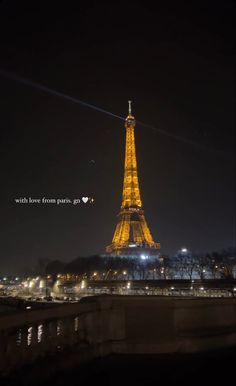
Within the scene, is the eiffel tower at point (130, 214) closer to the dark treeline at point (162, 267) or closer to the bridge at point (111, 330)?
the dark treeline at point (162, 267)

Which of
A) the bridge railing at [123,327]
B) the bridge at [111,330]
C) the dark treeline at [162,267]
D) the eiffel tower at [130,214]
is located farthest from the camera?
the eiffel tower at [130,214]

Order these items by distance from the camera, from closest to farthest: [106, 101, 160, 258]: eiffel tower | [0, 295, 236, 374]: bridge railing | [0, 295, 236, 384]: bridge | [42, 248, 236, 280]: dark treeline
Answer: [0, 295, 236, 384]: bridge → [0, 295, 236, 374]: bridge railing → [42, 248, 236, 280]: dark treeline → [106, 101, 160, 258]: eiffel tower

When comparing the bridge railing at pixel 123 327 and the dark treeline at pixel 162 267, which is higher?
the dark treeline at pixel 162 267

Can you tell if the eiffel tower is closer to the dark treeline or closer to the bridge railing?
the dark treeline

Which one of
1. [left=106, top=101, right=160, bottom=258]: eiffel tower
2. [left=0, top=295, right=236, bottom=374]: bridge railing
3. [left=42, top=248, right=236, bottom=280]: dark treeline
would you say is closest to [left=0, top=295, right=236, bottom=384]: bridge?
[left=0, top=295, right=236, bottom=374]: bridge railing

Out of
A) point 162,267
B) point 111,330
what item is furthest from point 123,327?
point 162,267

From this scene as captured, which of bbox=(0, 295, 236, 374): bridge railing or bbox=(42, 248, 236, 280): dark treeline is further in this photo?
bbox=(42, 248, 236, 280): dark treeline

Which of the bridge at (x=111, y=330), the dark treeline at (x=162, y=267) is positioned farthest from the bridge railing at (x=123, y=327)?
the dark treeline at (x=162, y=267)
